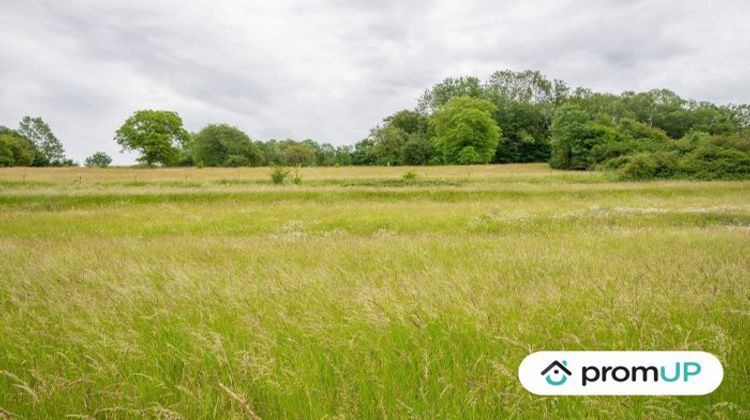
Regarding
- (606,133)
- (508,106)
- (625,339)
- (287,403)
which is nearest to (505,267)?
(625,339)

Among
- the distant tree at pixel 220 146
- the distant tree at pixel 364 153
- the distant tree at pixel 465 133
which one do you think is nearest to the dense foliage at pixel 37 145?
the distant tree at pixel 220 146

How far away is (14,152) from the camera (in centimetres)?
8462

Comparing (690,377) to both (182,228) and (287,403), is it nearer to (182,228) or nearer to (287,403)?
(287,403)

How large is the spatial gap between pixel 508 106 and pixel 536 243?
97538 millimetres

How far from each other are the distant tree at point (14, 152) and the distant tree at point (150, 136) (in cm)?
2465

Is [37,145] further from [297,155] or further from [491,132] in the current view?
[491,132]

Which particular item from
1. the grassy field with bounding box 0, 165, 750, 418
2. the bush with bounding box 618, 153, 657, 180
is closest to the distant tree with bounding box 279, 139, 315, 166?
the bush with bounding box 618, 153, 657, 180

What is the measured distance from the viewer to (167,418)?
2422mm

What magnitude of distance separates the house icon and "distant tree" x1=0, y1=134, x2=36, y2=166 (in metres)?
112

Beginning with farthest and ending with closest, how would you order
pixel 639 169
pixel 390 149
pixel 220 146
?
pixel 220 146 → pixel 390 149 → pixel 639 169

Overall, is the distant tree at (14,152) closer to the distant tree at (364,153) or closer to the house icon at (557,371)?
the distant tree at (364,153)

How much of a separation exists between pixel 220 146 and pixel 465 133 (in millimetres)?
62845

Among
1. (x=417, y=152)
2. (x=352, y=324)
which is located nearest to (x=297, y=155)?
(x=417, y=152)

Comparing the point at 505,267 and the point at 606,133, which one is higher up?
the point at 606,133
